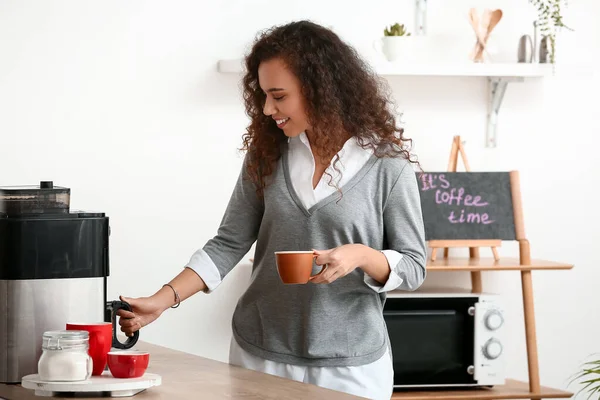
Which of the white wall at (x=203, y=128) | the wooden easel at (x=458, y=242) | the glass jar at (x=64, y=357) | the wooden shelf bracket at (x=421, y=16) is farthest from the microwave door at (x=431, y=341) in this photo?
the glass jar at (x=64, y=357)

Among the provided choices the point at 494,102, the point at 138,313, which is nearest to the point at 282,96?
the point at 138,313

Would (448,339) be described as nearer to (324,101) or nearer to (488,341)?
(488,341)

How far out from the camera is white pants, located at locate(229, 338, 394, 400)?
186 cm

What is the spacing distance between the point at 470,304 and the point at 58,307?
1.74 meters

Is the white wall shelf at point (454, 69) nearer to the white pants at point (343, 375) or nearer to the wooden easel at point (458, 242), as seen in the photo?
the wooden easel at point (458, 242)

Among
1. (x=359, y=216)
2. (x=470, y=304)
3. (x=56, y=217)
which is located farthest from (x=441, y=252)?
(x=56, y=217)

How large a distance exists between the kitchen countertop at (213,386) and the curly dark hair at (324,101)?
0.42 meters

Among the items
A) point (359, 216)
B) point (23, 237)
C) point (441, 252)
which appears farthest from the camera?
point (441, 252)

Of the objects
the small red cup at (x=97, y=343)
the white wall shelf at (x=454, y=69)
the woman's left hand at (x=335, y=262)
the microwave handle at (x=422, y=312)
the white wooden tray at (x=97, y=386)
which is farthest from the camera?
the white wall shelf at (x=454, y=69)

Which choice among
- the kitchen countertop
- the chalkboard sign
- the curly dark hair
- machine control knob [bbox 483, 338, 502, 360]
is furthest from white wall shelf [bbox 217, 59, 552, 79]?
the kitchen countertop

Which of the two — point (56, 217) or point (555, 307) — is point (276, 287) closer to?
point (56, 217)

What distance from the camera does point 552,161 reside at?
347cm

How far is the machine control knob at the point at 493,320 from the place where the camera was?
3053mm

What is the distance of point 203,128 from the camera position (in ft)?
10.5
